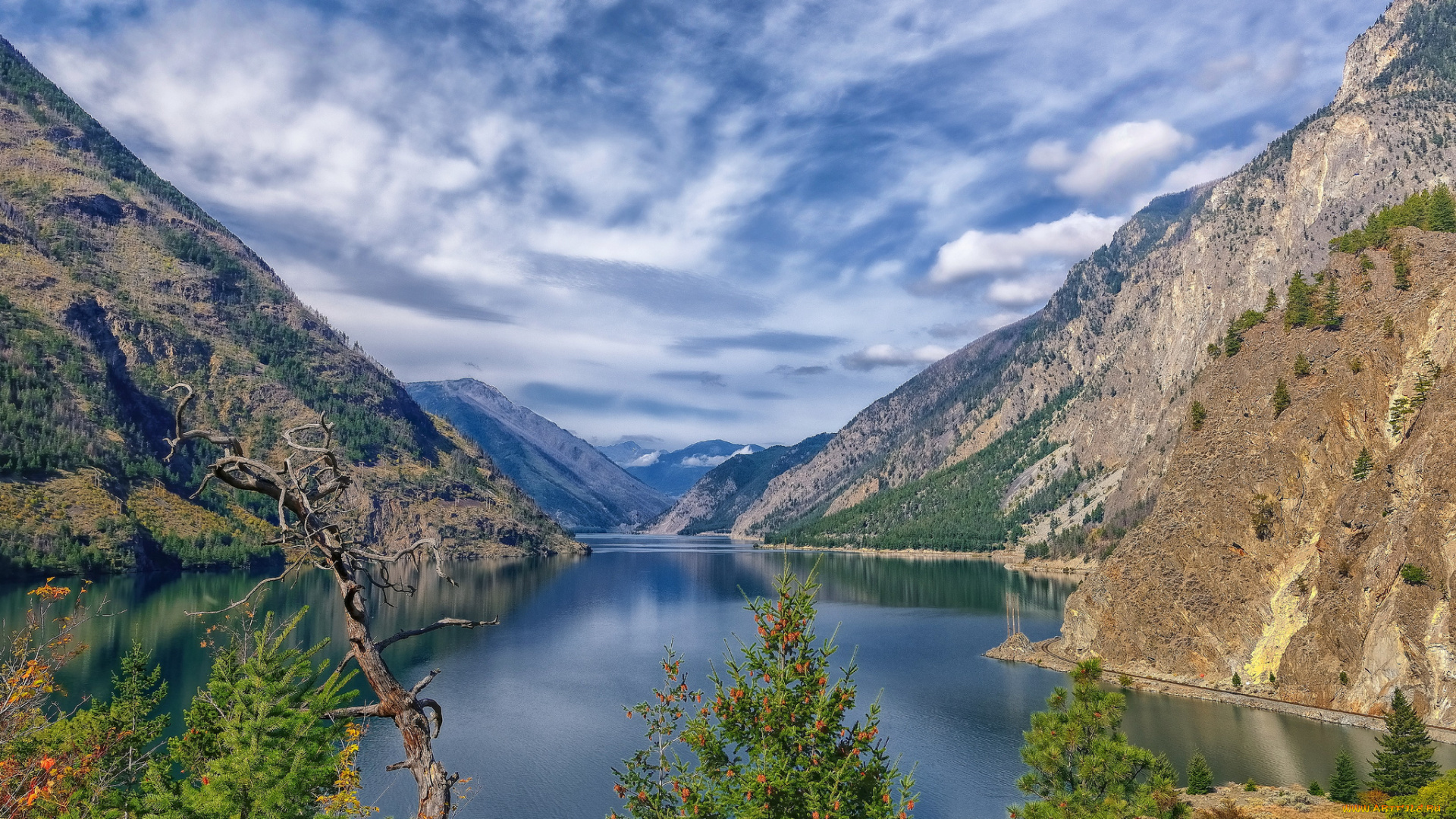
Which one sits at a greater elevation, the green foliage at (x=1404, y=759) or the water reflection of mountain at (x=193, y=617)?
the green foliage at (x=1404, y=759)

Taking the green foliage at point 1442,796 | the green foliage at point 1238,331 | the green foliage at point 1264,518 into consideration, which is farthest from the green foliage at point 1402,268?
the green foliage at point 1442,796

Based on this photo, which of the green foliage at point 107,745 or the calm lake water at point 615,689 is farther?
the calm lake water at point 615,689

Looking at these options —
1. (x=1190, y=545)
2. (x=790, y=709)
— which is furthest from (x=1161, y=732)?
(x=790, y=709)

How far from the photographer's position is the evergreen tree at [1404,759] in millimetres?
44969

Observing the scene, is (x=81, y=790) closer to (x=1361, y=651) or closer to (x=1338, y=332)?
(x=1361, y=651)

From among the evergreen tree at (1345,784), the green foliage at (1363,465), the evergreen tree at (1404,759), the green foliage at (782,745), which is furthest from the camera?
the green foliage at (1363,465)

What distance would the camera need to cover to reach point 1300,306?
95.0m

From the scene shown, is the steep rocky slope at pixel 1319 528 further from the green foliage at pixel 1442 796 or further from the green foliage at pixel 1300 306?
the green foliage at pixel 1442 796

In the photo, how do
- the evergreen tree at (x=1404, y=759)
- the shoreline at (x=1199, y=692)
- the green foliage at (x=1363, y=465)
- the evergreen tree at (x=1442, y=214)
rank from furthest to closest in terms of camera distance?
1. the evergreen tree at (x=1442, y=214)
2. the green foliage at (x=1363, y=465)
3. the shoreline at (x=1199, y=692)
4. the evergreen tree at (x=1404, y=759)

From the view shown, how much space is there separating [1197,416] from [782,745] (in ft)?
336

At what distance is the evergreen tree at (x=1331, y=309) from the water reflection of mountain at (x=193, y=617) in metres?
98.8

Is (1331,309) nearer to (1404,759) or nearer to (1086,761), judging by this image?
(1404,759)

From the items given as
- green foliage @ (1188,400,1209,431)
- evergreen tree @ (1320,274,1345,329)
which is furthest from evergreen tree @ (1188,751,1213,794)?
evergreen tree @ (1320,274,1345,329)

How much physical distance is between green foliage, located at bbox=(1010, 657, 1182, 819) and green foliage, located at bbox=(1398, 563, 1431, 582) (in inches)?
1723
